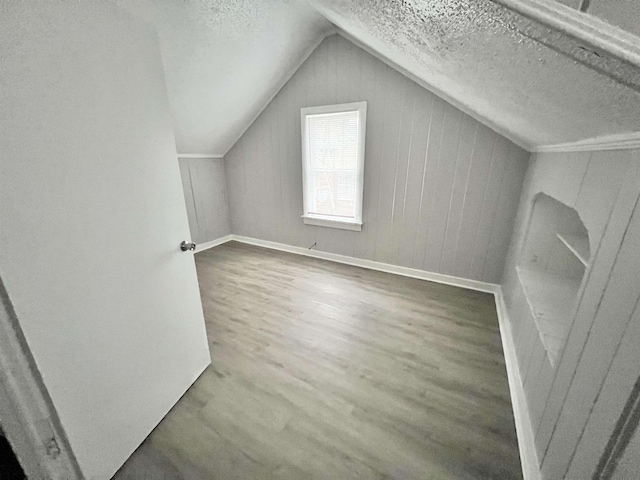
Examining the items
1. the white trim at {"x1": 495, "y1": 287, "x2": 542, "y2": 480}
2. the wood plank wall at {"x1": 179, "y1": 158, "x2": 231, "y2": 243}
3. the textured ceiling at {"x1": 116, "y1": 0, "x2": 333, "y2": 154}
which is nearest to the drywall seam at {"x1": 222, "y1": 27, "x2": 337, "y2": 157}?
the textured ceiling at {"x1": 116, "y1": 0, "x2": 333, "y2": 154}

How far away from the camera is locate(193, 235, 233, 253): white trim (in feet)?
12.3

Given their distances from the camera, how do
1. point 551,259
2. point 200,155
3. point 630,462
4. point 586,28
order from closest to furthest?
point 586,28 < point 630,462 < point 551,259 < point 200,155

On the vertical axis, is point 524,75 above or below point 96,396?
above

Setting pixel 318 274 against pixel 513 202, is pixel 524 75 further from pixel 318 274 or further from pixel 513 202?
pixel 318 274

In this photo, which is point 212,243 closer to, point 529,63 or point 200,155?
point 200,155

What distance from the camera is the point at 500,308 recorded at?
223 cm

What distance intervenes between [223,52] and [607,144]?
2594 millimetres

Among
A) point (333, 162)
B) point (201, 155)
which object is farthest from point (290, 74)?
point (201, 155)

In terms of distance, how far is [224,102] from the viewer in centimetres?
276

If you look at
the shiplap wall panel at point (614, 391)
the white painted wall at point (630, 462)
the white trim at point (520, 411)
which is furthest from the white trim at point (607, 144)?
the white trim at point (520, 411)

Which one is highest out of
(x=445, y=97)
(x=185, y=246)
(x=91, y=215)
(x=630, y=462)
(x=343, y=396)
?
(x=445, y=97)

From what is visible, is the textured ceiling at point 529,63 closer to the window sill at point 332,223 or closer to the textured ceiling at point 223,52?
the textured ceiling at point 223,52

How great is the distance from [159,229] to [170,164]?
331 mm

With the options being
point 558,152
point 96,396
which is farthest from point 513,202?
point 96,396
